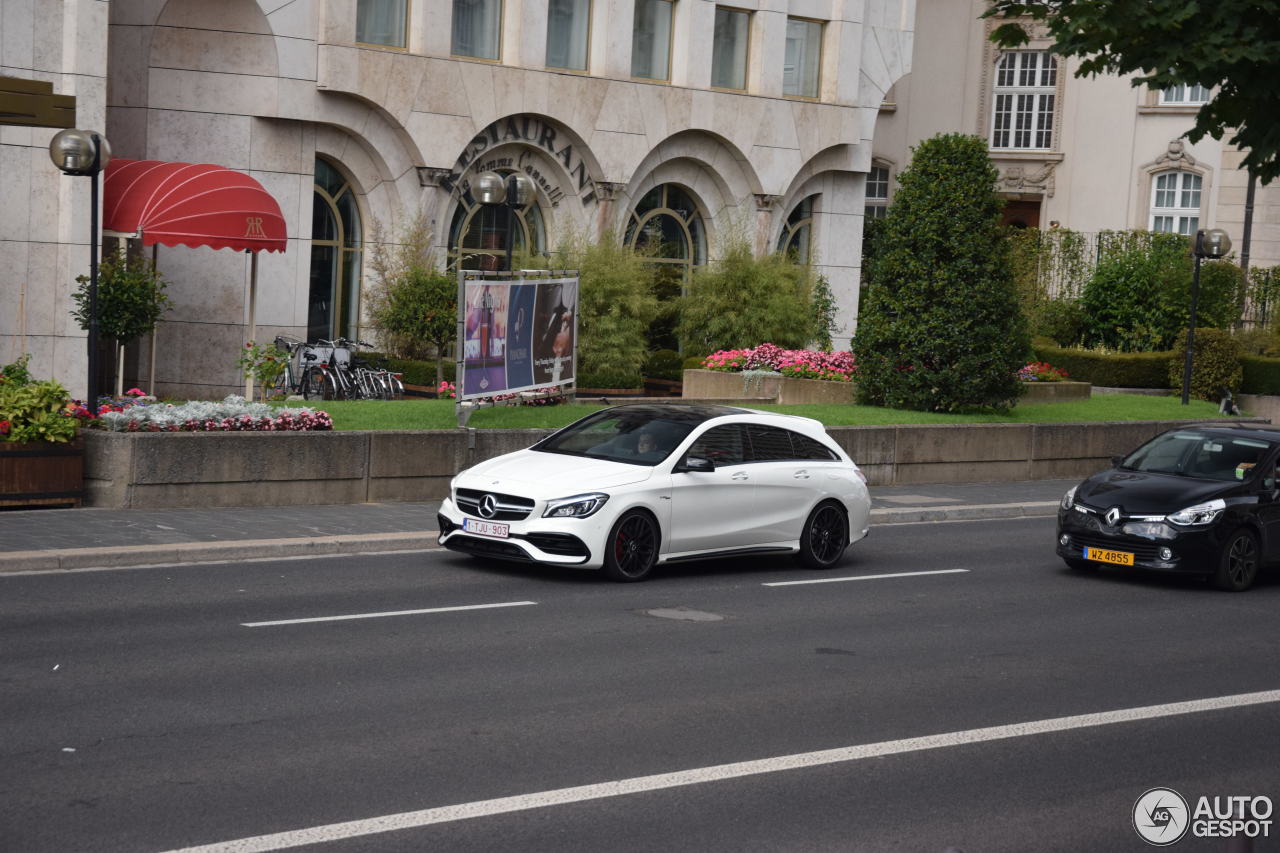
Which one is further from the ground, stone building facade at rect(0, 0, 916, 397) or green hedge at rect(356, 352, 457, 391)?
stone building facade at rect(0, 0, 916, 397)

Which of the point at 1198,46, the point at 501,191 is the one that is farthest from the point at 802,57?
the point at 1198,46

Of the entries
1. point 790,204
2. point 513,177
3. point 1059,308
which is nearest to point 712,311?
point 790,204

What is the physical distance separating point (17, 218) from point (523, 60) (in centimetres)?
1288

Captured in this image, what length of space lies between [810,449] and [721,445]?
1.25 m

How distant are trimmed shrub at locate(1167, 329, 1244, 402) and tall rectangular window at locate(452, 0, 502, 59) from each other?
17224 mm

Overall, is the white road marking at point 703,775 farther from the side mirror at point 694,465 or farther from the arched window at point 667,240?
the arched window at point 667,240

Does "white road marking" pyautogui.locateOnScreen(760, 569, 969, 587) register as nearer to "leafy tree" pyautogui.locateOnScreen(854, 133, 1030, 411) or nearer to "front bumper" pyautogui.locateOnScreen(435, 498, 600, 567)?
"front bumper" pyautogui.locateOnScreen(435, 498, 600, 567)

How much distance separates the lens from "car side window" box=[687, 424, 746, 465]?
1423 cm

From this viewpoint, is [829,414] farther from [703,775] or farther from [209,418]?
[703,775]

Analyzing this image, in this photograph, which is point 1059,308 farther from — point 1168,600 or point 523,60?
point 1168,600

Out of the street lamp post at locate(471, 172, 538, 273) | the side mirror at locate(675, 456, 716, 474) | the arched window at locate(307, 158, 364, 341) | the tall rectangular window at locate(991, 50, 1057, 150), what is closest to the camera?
the side mirror at locate(675, 456, 716, 474)

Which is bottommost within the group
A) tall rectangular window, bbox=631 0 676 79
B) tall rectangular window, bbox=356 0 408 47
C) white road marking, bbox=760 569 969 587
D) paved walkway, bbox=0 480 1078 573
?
white road marking, bbox=760 569 969 587

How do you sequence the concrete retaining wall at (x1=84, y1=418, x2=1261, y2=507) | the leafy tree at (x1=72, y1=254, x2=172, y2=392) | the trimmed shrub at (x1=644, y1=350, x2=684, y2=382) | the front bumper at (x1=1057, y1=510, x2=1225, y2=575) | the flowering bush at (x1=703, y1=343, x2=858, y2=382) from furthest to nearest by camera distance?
the trimmed shrub at (x1=644, y1=350, x2=684, y2=382) < the flowering bush at (x1=703, y1=343, x2=858, y2=382) < the leafy tree at (x1=72, y1=254, x2=172, y2=392) < the concrete retaining wall at (x1=84, y1=418, x2=1261, y2=507) < the front bumper at (x1=1057, y1=510, x2=1225, y2=575)

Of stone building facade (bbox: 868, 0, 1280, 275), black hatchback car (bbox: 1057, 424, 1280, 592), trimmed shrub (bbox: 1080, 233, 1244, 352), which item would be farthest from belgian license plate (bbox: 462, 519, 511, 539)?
stone building facade (bbox: 868, 0, 1280, 275)
